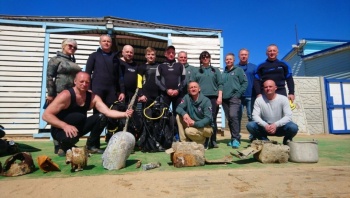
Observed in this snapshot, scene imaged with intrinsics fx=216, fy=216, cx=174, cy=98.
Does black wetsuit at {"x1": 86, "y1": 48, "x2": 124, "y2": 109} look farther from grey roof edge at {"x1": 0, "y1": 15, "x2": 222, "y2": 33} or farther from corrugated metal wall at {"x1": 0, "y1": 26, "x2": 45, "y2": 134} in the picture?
grey roof edge at {"x1": 0, "y1": 15, "x2": 222, "y2": 33}

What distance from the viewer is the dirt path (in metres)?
1.69

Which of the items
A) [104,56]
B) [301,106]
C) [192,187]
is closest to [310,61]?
[301,106]

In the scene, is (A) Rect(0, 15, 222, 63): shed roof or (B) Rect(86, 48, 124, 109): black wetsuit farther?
(A) Rect(0, 15, 222, 63): shed roof

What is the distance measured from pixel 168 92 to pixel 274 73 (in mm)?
2123

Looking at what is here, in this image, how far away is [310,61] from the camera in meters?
15.7

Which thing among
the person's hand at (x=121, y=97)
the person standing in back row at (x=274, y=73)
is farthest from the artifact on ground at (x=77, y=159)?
the person standing in back row at (x=274, y=73)

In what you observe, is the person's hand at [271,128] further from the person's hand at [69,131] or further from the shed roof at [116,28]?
the shed roof at [116,28]

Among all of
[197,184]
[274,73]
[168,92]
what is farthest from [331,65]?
[197,184]

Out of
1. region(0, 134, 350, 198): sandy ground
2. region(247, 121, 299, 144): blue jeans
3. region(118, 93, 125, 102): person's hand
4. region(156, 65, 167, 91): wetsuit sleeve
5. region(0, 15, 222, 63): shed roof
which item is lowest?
region(0, 134, 350, 198): sandy ground

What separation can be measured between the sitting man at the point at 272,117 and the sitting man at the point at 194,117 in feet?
2.47

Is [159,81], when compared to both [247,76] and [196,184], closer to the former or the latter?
[247,76]

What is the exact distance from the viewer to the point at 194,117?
12.8 feet

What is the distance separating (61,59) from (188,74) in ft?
8.01

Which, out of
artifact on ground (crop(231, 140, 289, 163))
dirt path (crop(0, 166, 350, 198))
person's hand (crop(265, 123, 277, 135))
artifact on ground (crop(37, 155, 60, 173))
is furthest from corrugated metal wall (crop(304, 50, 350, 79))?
artifact on ground (crop(37, 155, 60, 173))
